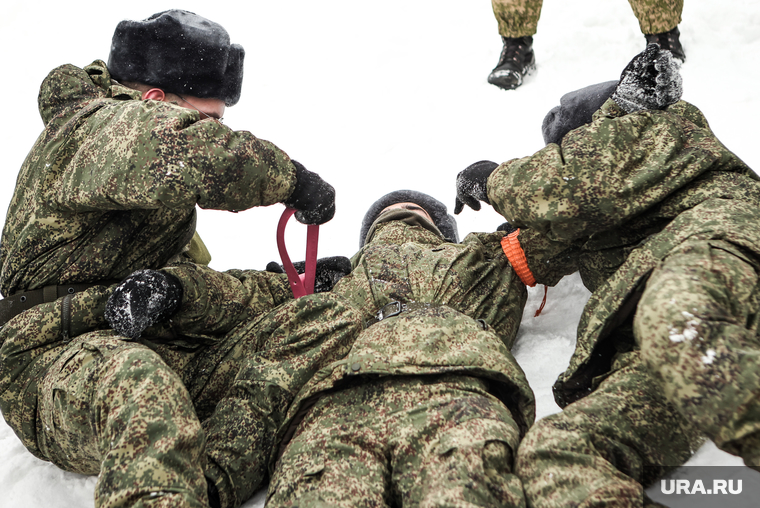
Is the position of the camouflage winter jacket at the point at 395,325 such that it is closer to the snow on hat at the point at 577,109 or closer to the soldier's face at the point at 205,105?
the snow on hat at the point at 577,109

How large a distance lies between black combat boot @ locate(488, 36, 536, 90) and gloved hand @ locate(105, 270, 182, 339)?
264 centimetres

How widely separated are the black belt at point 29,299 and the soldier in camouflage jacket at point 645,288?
4.02 ft

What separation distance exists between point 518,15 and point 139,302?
9.49ft

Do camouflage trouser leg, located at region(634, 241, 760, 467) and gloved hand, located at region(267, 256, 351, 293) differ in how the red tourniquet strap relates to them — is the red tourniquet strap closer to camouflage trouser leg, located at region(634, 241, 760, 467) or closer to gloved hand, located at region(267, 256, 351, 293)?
gloved hand, located at region(267, 256, 351, 293)

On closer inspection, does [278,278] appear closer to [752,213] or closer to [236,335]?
[236,335]

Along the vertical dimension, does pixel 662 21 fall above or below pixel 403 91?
above

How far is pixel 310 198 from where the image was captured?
187 centimetres

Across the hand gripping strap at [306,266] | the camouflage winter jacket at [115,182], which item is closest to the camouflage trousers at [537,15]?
the hand gripping strap at [306,266]

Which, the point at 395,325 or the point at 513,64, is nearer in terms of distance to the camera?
the point at 395,325

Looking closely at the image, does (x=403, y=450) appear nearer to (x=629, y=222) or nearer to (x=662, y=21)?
(x=629, y=222)

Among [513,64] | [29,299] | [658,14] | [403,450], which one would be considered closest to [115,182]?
[29,299]

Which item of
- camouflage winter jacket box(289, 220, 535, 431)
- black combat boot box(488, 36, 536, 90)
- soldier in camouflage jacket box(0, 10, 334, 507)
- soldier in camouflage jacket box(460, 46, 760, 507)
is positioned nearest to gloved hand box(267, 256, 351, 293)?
camouflage winter jacket box(289, 220, 535, 431)

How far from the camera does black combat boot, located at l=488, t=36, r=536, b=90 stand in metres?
3.81

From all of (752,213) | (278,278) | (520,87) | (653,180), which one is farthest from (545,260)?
(520,87)
